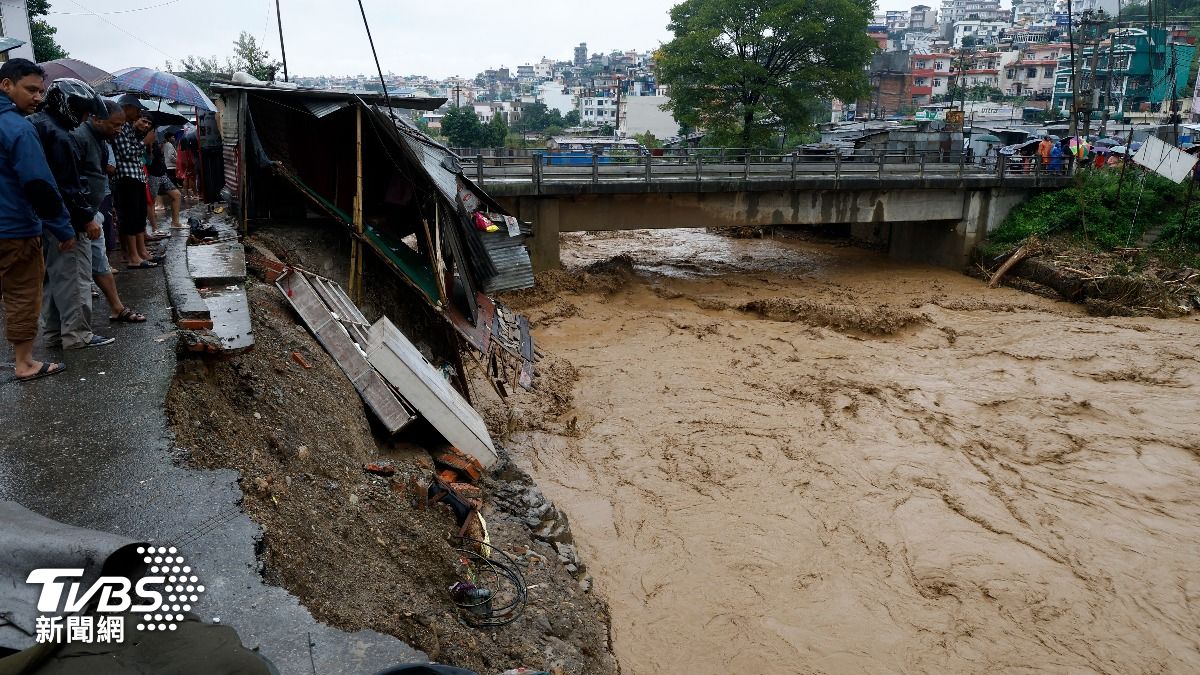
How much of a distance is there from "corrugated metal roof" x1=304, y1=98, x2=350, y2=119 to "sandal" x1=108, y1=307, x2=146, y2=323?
12.6ft

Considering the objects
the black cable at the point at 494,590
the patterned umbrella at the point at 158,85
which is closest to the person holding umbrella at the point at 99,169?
the black cable at the point at 494,590

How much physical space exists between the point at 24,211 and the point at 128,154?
286 cm

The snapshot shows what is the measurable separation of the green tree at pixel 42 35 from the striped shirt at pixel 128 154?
26399 millimetres

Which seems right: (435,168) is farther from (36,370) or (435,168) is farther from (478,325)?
(36,370)

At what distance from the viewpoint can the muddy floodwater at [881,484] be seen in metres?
6.50

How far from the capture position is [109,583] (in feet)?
9.57

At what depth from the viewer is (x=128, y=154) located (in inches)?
284

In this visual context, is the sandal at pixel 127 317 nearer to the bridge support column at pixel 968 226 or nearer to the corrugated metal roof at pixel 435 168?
the corrugated metal roof at pixel 435 168

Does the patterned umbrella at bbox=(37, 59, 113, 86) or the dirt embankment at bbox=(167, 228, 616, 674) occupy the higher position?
the patterned umbrella at bbox=(37, 59, 113, 86)

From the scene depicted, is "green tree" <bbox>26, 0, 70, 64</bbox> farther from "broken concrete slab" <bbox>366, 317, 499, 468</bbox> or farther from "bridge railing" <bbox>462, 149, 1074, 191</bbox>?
"broken concrete slab" <bbox>366, 317, 499, 468</bbox>

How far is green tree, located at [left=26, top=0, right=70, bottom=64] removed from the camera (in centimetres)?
2814

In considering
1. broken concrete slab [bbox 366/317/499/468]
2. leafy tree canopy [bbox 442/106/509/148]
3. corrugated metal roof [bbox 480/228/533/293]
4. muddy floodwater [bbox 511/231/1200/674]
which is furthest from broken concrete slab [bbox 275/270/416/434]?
leafy tree canopy [bbox 442/106/509/148]

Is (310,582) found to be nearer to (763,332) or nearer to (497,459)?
(497,459)

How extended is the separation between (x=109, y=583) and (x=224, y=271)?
5.23 m
